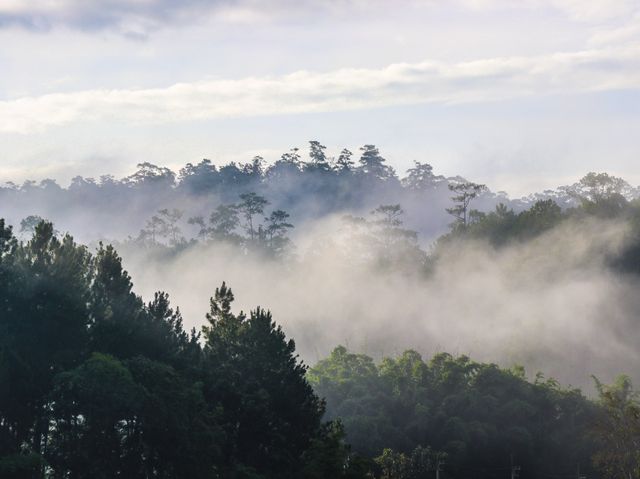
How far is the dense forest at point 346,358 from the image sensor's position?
4731 cm

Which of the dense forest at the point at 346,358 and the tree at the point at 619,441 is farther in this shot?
the tree at the point at 619,441

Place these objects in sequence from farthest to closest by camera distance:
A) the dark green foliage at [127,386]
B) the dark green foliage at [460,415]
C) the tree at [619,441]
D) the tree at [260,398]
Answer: the dark green foliage at [460,415]
the tree at [619,441]
the tree at [260,398]
the dark green foliage at [127,386]

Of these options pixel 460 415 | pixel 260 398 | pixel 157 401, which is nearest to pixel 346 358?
pixel 460 415

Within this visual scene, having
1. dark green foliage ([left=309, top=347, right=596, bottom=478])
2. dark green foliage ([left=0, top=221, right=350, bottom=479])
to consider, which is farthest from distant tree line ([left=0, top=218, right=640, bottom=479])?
dark green foliage ([left=309, top=347, right=596, bottom=478])

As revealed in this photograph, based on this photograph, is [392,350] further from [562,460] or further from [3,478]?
[3,478]

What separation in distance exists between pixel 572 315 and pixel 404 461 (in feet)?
139

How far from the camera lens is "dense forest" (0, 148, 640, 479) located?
47312mm

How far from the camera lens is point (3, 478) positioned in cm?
4450

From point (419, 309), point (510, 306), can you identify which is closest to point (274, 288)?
point (419, 309)

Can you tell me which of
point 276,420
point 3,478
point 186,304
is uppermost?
point 186,304

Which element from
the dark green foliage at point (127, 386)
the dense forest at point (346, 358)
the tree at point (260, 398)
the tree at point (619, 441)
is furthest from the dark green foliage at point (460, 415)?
the dark green foliage at point (127, 386)

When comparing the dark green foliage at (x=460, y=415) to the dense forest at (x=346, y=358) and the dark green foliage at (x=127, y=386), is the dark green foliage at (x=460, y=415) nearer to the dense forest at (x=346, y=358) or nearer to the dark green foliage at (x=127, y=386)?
the dense forest at (x=346, y=358)

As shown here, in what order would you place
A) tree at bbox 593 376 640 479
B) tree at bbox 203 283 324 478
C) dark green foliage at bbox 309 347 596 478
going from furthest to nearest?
dark green foliage at bbox 309 347 596 478, tree at bbox 593 376 640 479, tree at bbox 203 283 324 478

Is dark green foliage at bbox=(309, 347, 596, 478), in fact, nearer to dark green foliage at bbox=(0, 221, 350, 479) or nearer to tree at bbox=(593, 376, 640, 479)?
tree at bbox=(593, 376, 640, 479)
